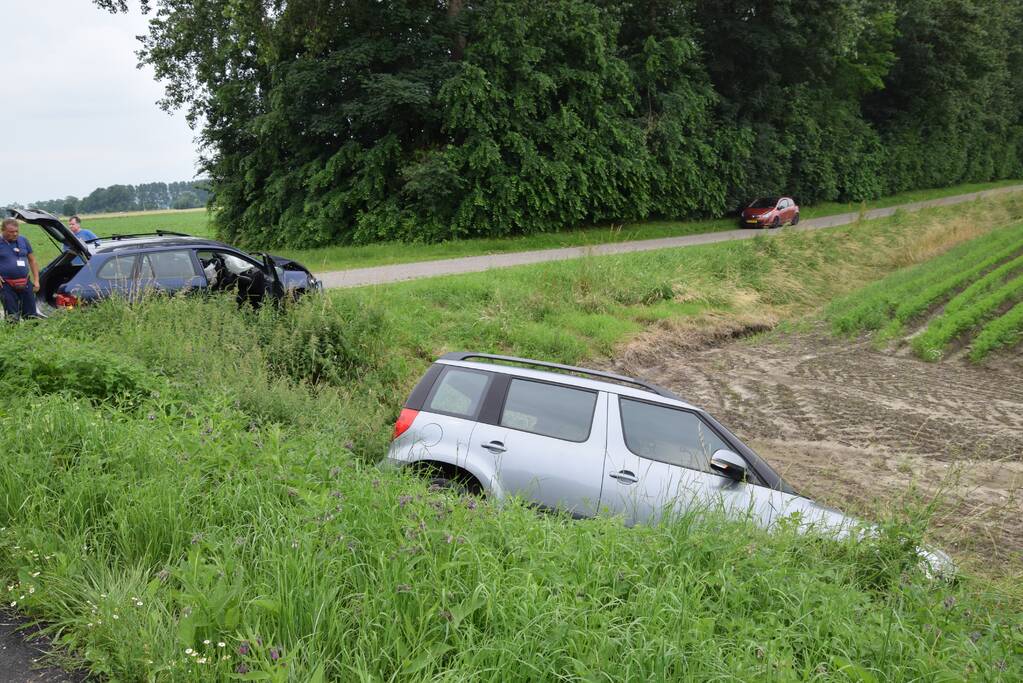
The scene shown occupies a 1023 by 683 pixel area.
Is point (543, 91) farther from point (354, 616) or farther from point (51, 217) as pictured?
point (354, 616)

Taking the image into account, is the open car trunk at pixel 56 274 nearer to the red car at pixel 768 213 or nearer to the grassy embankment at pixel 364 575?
the grassy embankment at pixel 364 575

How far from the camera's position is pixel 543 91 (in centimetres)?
2733

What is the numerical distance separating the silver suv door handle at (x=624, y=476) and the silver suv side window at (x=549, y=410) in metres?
0.42

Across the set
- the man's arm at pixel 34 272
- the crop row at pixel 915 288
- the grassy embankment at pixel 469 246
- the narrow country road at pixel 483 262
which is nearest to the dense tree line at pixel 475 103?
the grassy embankment at pixel 469 246

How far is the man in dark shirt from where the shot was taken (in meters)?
10.7

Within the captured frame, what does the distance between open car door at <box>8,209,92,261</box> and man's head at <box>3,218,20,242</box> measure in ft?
1.38

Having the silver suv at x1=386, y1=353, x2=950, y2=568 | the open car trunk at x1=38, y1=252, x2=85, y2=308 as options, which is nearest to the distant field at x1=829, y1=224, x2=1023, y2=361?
the silver suv at x1=386, y1=353, x2=950, y2=568

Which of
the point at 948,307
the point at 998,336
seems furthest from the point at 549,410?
the point at 948,307

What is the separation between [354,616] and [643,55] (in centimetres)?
3201

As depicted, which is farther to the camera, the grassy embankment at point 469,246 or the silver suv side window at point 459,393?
the grassy embankment at point 469,246

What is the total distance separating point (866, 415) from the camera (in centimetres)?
1231

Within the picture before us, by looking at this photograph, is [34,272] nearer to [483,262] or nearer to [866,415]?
[866,415]

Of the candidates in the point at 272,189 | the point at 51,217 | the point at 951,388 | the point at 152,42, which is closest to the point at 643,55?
the point at 272,189

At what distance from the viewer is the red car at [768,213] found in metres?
35.1
